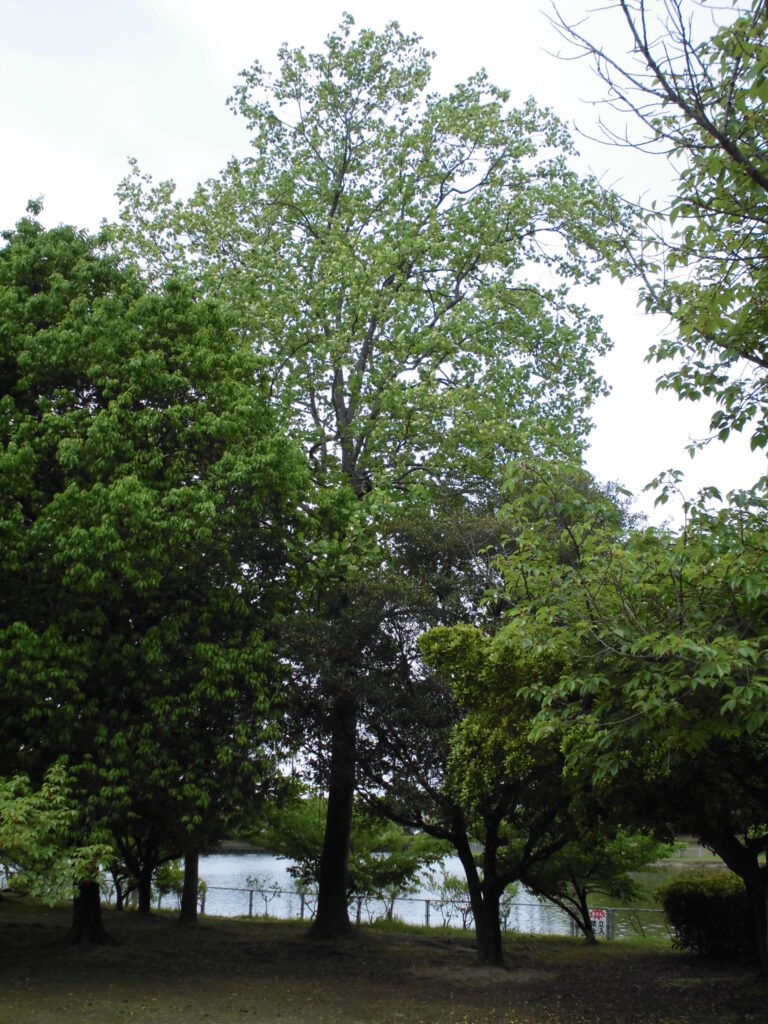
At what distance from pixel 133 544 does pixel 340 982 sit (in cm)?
659

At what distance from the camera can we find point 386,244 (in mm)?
17000

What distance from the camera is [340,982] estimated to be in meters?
A: 12.6

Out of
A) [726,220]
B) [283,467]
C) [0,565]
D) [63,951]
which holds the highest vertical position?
[283,467]

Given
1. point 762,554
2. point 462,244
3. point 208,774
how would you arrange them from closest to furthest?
point 762,554
point 208,774
point 462,244

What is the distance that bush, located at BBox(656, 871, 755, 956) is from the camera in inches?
576

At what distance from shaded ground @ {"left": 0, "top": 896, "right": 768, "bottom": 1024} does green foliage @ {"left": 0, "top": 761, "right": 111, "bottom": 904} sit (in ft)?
4.72

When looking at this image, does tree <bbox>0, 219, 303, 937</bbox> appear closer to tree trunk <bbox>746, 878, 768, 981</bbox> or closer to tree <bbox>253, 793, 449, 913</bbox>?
tree trunk <bbox>746, 878, 768, 981</bbox>

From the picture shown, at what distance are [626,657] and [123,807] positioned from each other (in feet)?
23.5

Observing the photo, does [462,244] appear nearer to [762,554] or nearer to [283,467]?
[283,467]

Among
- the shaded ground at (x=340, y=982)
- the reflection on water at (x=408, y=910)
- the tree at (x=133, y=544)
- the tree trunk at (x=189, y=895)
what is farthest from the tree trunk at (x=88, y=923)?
the reflection on water at (x=408, y=910)

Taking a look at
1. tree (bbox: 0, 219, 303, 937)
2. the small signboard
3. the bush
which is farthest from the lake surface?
tree (bbox: 0, 219, 303, 937)

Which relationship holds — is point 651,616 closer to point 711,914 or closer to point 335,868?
point 711,914

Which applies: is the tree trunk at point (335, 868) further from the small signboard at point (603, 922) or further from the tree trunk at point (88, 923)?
the small signboard at point (603, 922)

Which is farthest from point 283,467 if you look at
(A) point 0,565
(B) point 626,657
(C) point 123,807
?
(B) point 626,657
